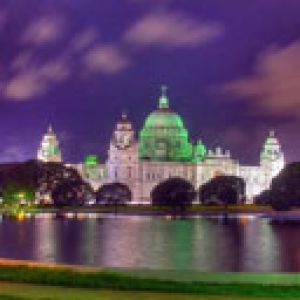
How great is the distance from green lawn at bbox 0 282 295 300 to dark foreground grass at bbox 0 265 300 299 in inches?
20.3

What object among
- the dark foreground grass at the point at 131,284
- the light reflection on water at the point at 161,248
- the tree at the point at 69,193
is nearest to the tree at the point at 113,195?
the tree at the point at 69,193

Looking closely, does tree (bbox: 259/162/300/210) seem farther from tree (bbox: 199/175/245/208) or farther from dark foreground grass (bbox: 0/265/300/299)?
dark foreground grass (bbox: 0/265/300/299)

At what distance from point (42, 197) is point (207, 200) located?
83.6 feet

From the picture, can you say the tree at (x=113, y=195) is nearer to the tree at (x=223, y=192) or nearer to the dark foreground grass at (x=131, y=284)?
the tree at (x=223, y=192)

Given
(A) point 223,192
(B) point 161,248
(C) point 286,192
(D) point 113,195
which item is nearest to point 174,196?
(A) point 223,192

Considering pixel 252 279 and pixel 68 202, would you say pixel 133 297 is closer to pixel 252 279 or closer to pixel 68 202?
pixel 252 279

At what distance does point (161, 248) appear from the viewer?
5744 centimetres

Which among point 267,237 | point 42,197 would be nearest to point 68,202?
point 42,197

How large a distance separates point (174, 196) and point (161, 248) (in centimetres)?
8237

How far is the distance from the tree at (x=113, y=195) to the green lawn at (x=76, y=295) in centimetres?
12452

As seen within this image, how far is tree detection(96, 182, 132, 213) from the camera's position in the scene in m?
154

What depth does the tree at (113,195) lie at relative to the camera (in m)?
154

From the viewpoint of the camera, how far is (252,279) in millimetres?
28625

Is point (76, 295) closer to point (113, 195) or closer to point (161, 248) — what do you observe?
point (161, 248)
